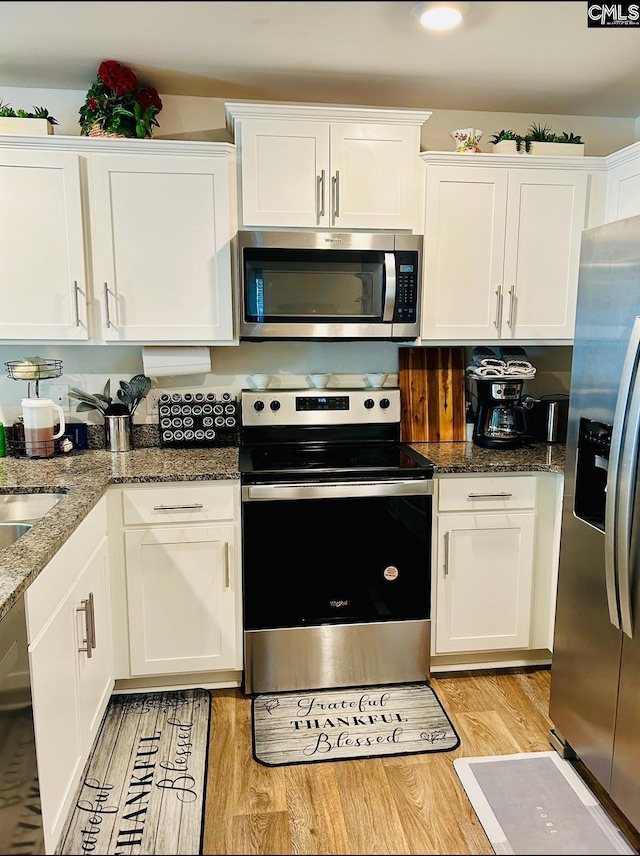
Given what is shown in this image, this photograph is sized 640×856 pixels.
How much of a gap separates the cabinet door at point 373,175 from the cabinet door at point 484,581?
3.98 ft

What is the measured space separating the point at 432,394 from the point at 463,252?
26.1 inches

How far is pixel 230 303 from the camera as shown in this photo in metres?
2.40

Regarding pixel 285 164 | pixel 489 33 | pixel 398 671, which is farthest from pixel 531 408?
pixel 489 33

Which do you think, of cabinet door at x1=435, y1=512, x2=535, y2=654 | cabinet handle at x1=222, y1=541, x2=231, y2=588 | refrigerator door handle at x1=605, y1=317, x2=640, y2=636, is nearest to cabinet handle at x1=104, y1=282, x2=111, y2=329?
cabinet handle at x1=222, y1=541, x2=231, y2=588

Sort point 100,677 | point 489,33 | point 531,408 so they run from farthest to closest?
point 531,408
point 100,677
point 489,33

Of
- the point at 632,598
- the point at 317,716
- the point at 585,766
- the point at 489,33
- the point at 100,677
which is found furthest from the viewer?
the point at 317,716

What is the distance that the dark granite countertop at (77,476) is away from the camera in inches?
57.9

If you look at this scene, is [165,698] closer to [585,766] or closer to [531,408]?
[585,766]

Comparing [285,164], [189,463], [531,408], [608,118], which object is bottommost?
[189,463]

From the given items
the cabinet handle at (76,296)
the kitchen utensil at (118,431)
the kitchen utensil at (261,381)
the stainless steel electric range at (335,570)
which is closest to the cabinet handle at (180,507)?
the stainless steel electric range at (335,570)

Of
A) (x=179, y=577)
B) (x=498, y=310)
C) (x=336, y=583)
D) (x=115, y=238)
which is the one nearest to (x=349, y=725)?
(x=336, y=583)

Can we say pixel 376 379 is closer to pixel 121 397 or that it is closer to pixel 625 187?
pixel 121 397

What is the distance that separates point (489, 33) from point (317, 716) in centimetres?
226

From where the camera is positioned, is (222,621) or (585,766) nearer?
(585,766)
